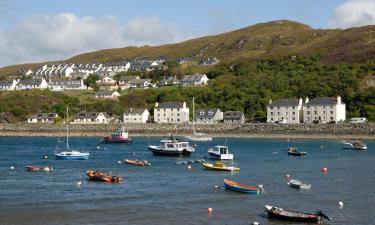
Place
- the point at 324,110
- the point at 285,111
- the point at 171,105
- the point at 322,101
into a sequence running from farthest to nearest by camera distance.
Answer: the point at 171,105
the point at 285,111
the point at 322,101
the point at 324,110

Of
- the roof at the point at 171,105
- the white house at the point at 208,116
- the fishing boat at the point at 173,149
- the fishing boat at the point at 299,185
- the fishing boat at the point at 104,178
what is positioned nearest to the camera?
the fishing boat at the point at 299,185

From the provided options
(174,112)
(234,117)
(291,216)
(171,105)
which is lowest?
(291,216)

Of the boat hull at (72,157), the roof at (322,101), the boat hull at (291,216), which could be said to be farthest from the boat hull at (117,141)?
the boat hull at (291,216)

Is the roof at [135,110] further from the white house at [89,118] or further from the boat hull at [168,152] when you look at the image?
the boat hull at [168,152]

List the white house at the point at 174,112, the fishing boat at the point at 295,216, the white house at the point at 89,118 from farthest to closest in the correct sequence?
the white house at the point at 174,112 < the white house at the point at 89,118 < the fishing boat at the point at 295,216

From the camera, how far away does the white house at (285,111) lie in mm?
141375

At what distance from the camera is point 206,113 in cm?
14975

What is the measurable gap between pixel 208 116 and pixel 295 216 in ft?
373

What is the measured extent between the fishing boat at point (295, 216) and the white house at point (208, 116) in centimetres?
11024

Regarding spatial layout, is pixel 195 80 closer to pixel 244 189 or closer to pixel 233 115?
pixel 233 115

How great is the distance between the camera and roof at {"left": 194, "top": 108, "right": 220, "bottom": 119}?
486 ft

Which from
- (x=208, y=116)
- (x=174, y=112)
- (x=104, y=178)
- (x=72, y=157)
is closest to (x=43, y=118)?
(x=174, y=112)

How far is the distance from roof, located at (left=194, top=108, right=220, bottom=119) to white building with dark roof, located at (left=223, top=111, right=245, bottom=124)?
3372 millimetres

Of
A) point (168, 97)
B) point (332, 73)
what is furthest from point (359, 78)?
point (168, 97)
